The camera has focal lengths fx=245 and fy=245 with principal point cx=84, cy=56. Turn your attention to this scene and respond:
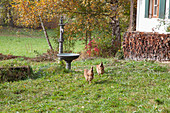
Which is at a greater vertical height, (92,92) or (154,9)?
(154,9)

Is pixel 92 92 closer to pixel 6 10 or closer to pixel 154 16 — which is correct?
pixel 154 16

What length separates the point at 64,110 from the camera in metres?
5.45

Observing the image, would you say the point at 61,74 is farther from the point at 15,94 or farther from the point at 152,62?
the point at 152,62

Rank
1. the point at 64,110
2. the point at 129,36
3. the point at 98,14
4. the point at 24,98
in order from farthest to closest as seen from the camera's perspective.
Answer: the point at 98,14, the point at 129,36, the point at 24,98, the point at 64,110

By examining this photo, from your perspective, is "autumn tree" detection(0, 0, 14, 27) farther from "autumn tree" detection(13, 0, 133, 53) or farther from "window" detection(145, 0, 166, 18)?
"window" detection(145, 0, 166, 18)

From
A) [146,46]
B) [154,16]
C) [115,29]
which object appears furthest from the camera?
[115,29]

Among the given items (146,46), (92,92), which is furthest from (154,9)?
(92,92)

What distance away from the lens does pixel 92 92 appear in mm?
6926

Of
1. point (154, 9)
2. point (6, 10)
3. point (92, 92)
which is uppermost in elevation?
point (6, 10)

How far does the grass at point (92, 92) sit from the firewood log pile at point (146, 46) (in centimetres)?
191

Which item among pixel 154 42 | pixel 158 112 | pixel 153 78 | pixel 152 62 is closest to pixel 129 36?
pixel 154 42

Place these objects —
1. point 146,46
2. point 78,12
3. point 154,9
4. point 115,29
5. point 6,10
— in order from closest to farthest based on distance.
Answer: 1. point 146,46
2. point 154,9
3. point 78,12
4. point 115,29
5. point 6,10

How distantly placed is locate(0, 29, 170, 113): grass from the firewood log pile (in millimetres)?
1755

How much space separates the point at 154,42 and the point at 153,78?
159 inches
